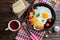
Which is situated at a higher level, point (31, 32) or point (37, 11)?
point (37, 11)

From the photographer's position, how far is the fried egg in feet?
4.11

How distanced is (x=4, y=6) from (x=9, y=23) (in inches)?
4.3

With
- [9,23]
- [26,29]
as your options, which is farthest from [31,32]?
[9,23]

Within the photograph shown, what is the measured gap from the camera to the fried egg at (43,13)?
1252 mm

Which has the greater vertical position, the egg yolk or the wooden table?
the egg yolk

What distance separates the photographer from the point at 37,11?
126 cm

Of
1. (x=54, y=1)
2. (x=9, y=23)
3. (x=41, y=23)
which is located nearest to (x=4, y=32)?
(x=9, y=23)

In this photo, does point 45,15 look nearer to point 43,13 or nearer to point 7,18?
point 43,13

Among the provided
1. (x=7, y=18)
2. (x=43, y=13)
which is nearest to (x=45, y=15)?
(x=43, y=13)

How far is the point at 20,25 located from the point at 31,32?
74 millimetres

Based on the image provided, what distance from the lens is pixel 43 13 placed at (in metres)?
1.25

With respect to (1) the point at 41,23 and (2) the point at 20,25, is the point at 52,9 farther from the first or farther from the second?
(2) the point at 20,25

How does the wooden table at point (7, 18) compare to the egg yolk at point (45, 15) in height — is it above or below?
below

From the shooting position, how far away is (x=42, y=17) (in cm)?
125
